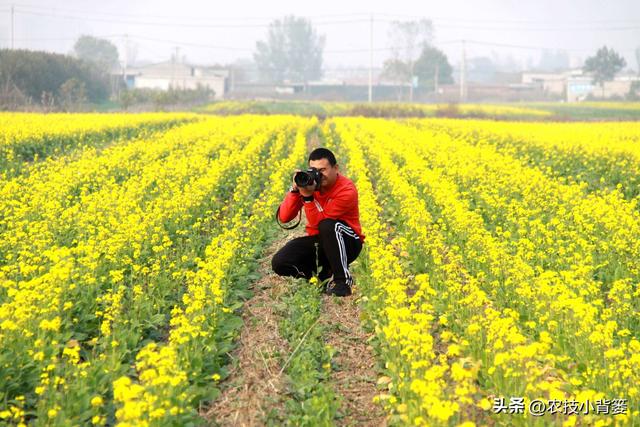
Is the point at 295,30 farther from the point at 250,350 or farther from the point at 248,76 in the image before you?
the point at 250,350

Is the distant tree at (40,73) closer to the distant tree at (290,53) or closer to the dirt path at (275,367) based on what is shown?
the dirt path at (275,367)

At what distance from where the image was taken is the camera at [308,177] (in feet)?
24.5

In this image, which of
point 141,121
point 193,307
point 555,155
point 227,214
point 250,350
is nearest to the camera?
point 193,307

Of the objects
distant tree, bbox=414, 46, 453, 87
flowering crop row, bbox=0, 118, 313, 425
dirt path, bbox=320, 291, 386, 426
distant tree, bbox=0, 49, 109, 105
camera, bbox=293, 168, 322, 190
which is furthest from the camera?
distant tree, bbox=414, 46, 453, 87

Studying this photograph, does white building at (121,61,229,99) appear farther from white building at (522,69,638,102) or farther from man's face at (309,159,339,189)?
man's face at (309,159,339,189)

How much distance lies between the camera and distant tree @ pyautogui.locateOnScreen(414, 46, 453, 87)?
109188 millimetres

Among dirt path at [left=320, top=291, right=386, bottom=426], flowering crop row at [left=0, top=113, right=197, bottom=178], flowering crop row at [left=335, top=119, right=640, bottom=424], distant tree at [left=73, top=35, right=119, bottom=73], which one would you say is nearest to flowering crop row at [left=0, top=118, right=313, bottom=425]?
dirt path at [left=320, top=291, right=386, bottom=426]

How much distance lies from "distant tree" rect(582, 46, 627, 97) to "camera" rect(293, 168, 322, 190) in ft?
345

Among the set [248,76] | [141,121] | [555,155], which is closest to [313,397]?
[555,155]

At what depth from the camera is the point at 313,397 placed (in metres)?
5.59

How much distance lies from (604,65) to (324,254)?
4153 inches

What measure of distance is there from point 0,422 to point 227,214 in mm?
8093

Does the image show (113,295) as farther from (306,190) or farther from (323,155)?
(323,155)

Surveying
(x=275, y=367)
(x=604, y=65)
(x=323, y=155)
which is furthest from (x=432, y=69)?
(x=275, y=367)
